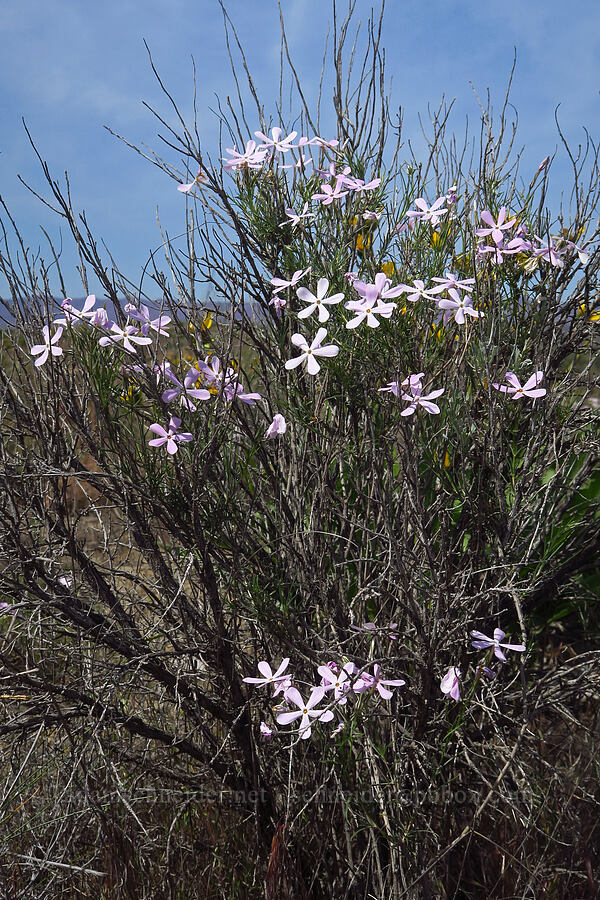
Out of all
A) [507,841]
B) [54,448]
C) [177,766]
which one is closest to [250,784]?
[177,766]

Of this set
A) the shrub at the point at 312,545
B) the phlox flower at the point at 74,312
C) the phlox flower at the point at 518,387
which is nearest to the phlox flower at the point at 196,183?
the shrub at the point at 312,545

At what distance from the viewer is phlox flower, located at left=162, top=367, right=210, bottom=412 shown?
172 cm

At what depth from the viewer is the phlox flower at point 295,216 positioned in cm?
215

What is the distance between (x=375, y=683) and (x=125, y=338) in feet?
3.33

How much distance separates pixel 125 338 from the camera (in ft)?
5.80

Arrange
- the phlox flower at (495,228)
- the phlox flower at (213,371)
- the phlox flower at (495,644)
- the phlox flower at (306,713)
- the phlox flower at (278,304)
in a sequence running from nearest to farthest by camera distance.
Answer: the phlox flower at (306,713)
the phlox flower at (495,644)
the phlox flower at (213,371)
the phlox flower at (495,228)
the phlox flower at (278,304)

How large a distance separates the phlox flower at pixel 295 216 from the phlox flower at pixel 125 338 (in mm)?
625

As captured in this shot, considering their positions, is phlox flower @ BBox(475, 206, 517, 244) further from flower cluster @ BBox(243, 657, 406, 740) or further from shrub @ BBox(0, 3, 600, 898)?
flower cluster @ BBox(243, 657, 406, 740)

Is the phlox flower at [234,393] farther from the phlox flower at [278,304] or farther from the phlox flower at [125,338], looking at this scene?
the phlox flower at [278,304]

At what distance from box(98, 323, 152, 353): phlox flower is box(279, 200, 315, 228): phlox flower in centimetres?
63

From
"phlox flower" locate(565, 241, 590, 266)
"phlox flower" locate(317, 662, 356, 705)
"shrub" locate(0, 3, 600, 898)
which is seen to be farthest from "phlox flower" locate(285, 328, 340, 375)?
"phlox flower" locate(565, 241, 590, 266)

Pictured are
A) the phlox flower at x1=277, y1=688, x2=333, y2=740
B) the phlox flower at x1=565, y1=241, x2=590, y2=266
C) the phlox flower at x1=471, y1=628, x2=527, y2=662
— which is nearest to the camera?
the phlox flower at x1=277, y1=688, x2=333, y2=740

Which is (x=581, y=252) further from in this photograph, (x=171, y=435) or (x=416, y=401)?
(x=171, y=435)

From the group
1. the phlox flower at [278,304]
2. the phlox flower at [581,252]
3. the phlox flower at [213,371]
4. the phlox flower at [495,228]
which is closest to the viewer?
the phlox flower at [213,371]
